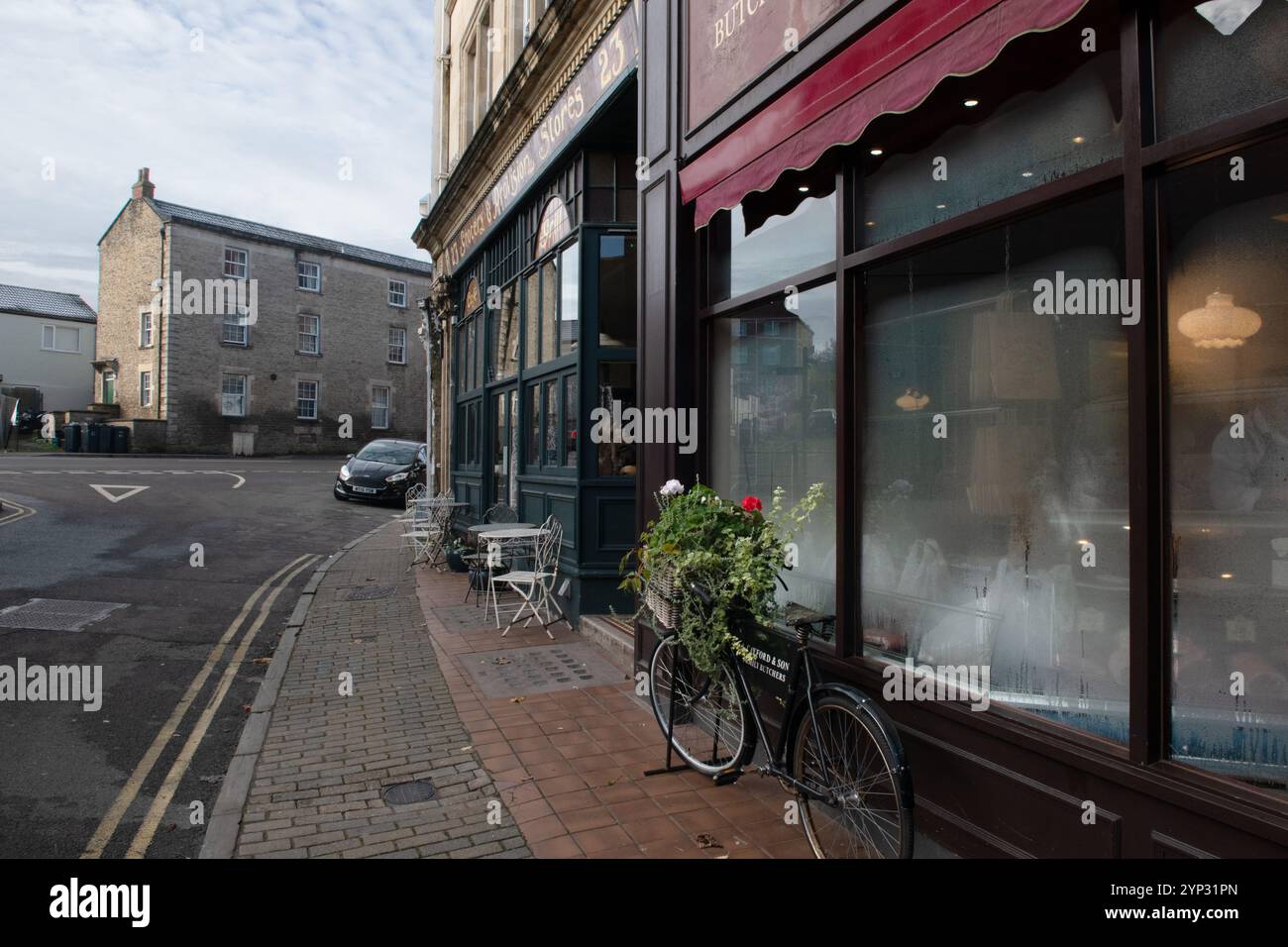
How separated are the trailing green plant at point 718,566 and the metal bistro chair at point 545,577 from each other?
12.4 feet

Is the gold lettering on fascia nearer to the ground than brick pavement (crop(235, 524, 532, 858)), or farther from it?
farther from it

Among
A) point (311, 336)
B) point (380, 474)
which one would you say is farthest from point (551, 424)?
point (311, 336)

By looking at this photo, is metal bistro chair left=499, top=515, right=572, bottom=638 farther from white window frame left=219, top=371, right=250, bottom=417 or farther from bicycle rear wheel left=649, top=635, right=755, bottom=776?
white window frame left=219, top=371, right=250, bottom=417

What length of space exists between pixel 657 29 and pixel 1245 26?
449 cm

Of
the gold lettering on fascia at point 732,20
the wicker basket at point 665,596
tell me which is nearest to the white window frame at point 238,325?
the gold lettering on fascia at point 732,20

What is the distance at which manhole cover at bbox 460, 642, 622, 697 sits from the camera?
6.17 m

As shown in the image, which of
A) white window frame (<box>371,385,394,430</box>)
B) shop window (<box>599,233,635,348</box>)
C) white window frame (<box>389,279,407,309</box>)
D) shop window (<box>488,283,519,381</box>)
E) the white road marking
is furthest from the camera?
white window frame (<box>389,279,407,309</box>)

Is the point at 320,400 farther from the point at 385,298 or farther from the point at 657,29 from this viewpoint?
the point at 657,29

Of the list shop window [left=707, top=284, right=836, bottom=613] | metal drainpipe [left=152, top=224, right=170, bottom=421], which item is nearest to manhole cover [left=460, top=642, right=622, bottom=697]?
shop window [left=707, top=284, right=836, bottom=613]

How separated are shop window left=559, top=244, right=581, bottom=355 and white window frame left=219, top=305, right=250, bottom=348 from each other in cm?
3109

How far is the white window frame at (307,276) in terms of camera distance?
37.3m

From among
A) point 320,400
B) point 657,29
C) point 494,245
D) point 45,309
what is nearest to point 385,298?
point 320,400

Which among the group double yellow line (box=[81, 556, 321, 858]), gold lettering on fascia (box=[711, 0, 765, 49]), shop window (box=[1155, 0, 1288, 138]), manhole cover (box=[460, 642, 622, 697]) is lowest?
double yellow line (box=[81, 556, 321, 858])
